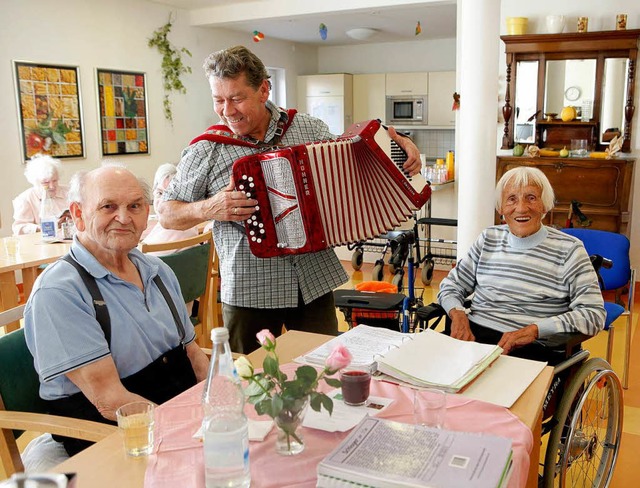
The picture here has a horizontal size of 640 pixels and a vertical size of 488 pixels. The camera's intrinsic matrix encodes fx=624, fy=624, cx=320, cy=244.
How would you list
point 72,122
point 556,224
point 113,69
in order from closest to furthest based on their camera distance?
1. point 556,224
2. point 72,122
3. point 113,69

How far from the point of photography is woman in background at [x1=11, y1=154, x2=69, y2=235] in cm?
430

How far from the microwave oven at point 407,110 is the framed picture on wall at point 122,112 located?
156 inches

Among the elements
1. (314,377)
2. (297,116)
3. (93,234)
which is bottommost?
(314,377)

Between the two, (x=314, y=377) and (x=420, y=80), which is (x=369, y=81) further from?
(x=314, y=377)

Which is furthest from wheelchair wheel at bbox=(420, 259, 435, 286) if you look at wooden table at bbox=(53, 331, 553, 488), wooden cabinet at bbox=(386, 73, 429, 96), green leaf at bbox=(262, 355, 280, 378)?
wooden cabinet at bbox=(386, 73, 429, 96)

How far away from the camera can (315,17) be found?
22.4 ft

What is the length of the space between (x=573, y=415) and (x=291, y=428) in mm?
1083

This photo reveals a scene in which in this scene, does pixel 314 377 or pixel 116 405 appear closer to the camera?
pixel 314 377

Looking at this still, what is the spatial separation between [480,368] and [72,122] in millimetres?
5367

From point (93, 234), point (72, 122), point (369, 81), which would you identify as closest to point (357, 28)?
point (369, 81)

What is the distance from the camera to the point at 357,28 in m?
8.16

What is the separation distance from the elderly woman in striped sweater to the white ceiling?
4.24m

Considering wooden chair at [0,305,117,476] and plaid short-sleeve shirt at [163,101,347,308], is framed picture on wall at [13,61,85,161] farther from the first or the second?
wooden chair at [0,305,117,476]

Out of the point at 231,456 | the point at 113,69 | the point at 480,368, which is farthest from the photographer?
the point at 113,69
